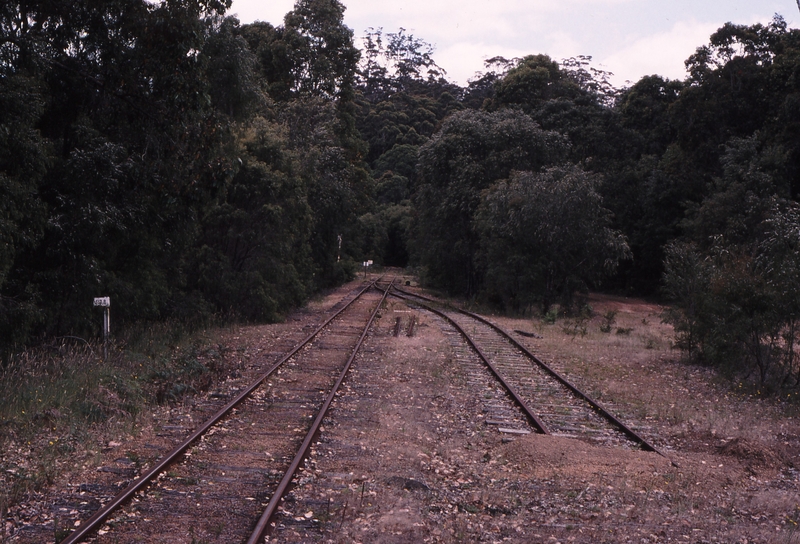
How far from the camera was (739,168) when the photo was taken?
35.5 metres

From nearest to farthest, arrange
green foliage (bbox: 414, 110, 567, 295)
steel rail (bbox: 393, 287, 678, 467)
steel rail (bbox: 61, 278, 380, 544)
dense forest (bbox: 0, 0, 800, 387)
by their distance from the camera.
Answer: steel rail (bbox: 61, 278, 380, 544)
steel rail (bbox: 393, 287, 678, 467)
dense forest (bbox: 0, 0, 800, 387)
green foliage (bbox: 414, 110, 567, 295)

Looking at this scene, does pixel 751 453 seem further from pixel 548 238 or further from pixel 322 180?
pixel 322 180

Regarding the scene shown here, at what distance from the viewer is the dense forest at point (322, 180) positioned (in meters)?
12.6

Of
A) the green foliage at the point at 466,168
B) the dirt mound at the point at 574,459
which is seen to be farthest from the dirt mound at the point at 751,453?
the green foliage at the point at 466,168

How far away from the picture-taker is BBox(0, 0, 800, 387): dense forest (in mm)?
12625

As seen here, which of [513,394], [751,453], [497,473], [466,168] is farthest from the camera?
[466,168]

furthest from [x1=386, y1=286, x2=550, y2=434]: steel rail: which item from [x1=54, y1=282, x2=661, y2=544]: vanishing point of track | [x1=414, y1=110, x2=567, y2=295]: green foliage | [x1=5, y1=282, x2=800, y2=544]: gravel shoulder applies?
[x1=414, y1=110, x2=567, y2=295]: green foliage

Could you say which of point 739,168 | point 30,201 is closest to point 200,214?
point 30,201

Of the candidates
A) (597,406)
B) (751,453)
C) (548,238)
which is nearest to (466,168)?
(548,238)

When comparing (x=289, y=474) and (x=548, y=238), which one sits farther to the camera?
(x=548, y=238)

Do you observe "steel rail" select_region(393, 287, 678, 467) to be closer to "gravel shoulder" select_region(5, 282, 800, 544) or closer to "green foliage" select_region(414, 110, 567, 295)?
"gravel shoulder" select_region(5, 282, 800, 544)

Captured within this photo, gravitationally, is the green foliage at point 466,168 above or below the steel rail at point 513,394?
above

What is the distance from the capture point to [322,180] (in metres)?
34.4

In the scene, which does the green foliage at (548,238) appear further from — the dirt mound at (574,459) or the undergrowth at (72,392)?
the dirt mound at (574,459)
